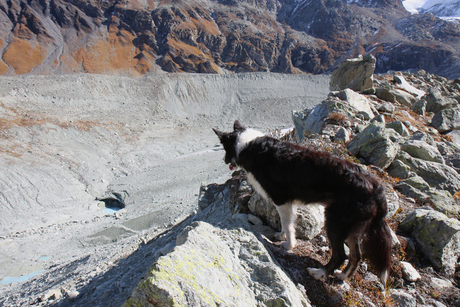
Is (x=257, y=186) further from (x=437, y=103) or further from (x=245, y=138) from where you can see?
(x=437, y=103)

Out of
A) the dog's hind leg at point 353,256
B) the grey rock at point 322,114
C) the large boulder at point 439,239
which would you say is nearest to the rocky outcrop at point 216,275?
the dog's hind leg at point 353,256

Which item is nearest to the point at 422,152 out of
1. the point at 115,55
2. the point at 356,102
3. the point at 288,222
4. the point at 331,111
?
the point at 331,111

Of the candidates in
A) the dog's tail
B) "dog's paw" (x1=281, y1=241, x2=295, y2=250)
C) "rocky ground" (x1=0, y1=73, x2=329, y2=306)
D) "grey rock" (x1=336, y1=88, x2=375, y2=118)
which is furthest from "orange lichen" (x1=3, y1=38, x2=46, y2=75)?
the dog's tail

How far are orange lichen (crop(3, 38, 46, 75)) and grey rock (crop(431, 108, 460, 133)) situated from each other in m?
64.0

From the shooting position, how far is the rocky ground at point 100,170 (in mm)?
7391

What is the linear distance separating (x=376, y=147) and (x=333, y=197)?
445 cm

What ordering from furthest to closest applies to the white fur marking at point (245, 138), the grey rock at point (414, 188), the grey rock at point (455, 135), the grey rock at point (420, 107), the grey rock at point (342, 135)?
1. the grey rock at point (420, 107)
2. the grey rock at point (455, 135)
3. the grey rock at point (342, 135)
4. the grey rock at point (414, 188)
5. the white fur marking at point (245, 138)

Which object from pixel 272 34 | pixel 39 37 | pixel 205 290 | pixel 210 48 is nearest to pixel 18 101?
pixel 205 290

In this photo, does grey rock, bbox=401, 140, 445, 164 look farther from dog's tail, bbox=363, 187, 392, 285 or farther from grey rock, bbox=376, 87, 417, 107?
grey rock, bbox=376, 87, 417, 107

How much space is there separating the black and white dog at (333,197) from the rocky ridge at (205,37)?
58.7m

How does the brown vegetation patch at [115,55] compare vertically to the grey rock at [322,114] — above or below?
below

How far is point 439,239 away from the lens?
409 centimetres

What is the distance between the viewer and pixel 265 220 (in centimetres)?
492

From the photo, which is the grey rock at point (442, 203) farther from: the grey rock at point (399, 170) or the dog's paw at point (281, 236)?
the dog's paw at point (281, 236)
